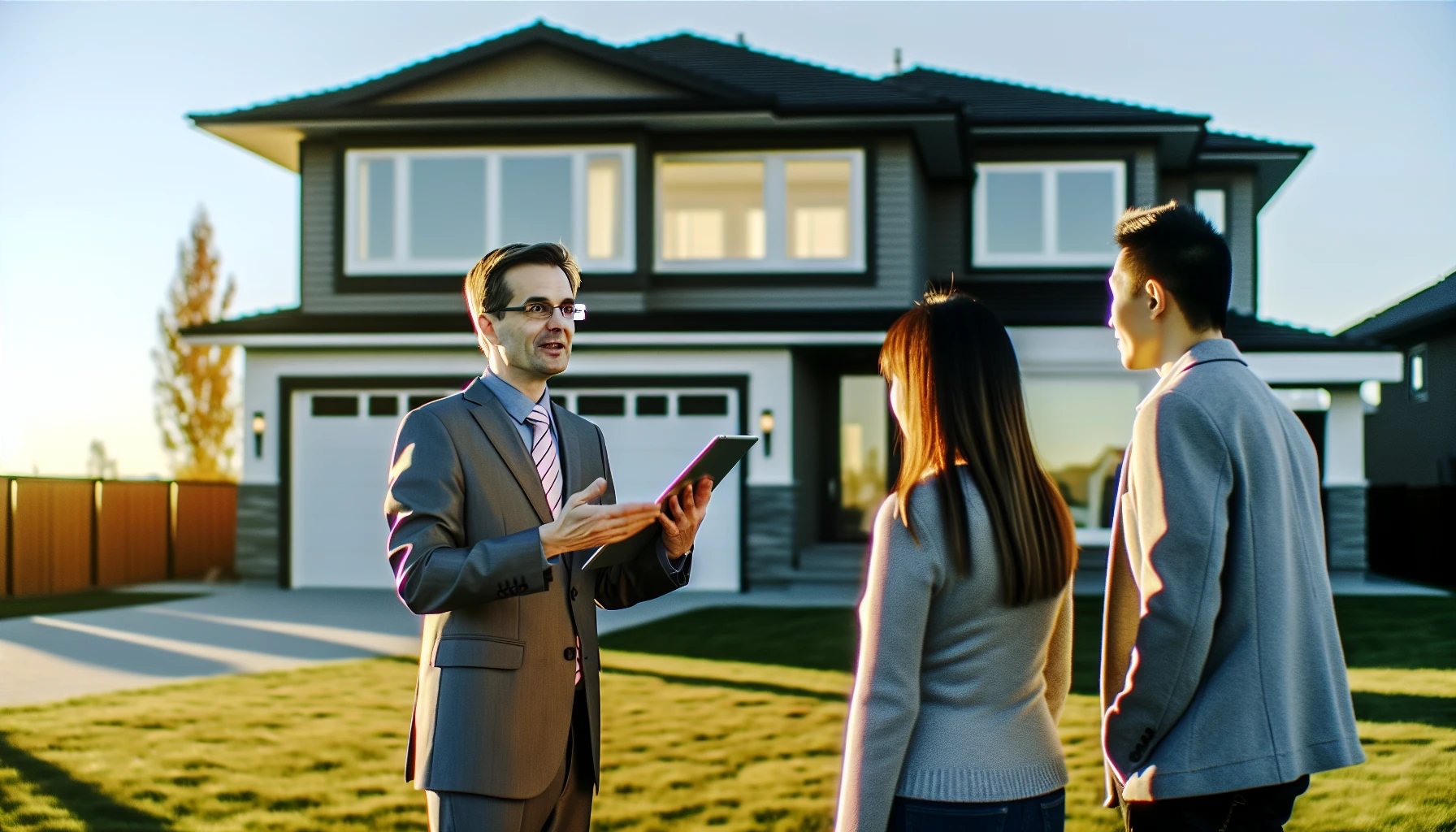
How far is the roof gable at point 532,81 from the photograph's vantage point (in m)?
16.5

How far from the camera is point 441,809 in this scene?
2.76 meters

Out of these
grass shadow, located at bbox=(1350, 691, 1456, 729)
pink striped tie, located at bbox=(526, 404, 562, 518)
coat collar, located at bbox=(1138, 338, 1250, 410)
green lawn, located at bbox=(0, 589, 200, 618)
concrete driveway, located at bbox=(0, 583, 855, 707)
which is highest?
coat collar, located at bbox=(1138, 338, 1250, 410)

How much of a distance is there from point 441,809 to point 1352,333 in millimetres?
30083

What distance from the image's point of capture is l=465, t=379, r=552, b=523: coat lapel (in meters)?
2.85

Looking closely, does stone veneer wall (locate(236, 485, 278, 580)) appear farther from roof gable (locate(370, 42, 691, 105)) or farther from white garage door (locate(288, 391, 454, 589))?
roof gable (locate(370, 42, 691, 105))

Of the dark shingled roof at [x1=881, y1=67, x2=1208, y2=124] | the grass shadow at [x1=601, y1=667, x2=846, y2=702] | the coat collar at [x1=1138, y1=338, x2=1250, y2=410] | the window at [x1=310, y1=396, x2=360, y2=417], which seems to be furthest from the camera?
the dark shingled roof at [x1=881, y1=67, x2=1208, y2=124]

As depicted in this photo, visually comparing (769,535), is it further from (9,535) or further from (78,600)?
(9,535)

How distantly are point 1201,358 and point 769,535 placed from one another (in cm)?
1306

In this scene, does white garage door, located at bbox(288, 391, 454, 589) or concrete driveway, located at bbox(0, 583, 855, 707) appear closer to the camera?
concrete driveway, located at bbox(0, 583, 855, 707)

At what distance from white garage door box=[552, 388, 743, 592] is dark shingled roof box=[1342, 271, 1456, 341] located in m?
14.2

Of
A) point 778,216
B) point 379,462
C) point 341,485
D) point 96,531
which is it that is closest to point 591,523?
point 379,462

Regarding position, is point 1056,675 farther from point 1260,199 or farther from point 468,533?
point 1260,199

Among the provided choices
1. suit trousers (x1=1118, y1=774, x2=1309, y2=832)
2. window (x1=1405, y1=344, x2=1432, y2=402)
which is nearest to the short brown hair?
suit trousers (x1=1118, y1=774, x2=1309, y2=832)

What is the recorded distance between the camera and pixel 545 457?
9.93 feet
